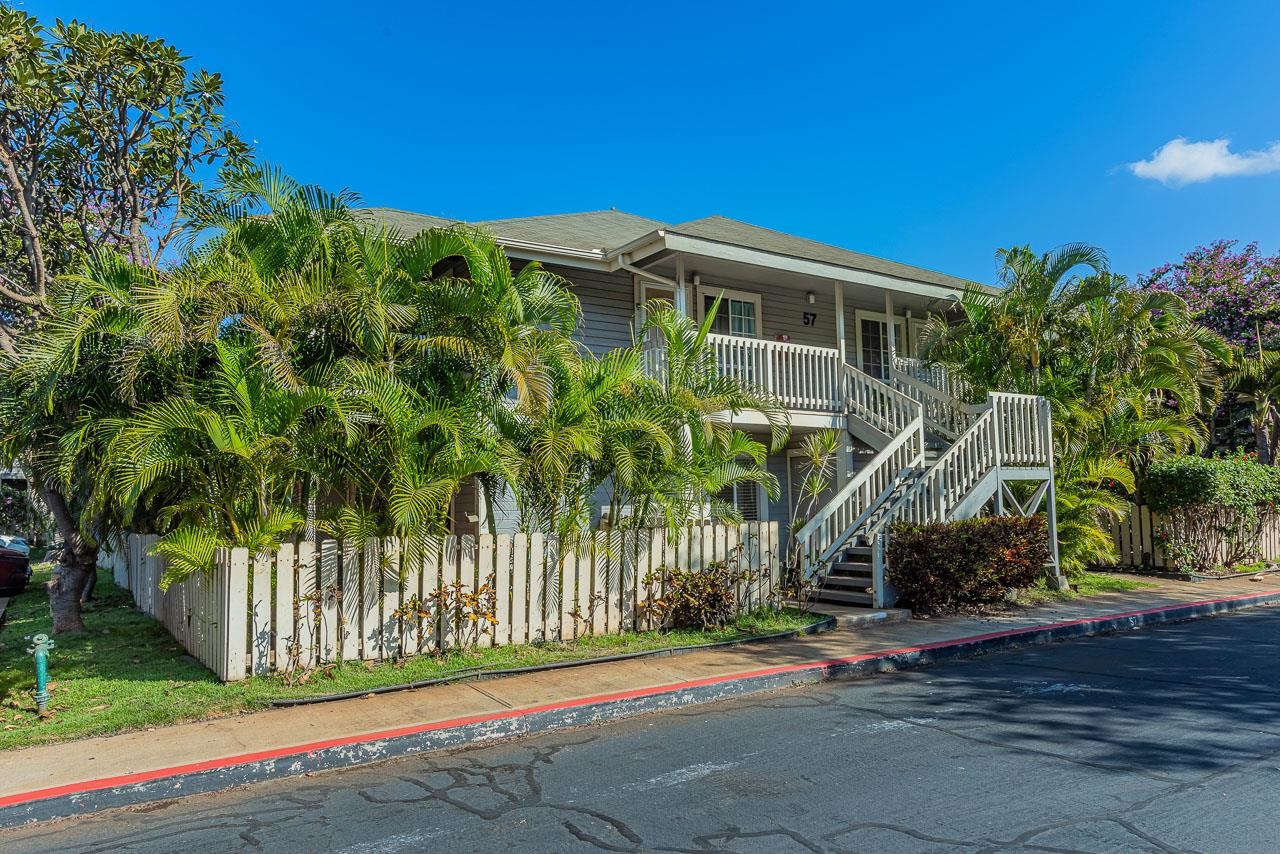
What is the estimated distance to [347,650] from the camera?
7.85 meters

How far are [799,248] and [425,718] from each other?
41.8ft

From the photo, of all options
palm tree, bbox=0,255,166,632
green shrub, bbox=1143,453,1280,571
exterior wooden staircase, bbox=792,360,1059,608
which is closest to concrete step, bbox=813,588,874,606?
exterior wooden staircase, bbox=792,360,1059,608

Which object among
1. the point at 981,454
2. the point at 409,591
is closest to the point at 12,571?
the point at 409,591

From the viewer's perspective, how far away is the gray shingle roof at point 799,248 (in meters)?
14.9

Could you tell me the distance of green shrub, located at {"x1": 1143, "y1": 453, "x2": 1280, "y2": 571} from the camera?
15.1 metres

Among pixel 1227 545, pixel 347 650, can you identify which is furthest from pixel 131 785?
pixel 1227 545

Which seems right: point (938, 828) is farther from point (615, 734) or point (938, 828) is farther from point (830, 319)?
point (830, 319)

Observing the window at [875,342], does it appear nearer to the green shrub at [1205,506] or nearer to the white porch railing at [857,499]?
the white porch railing at [857,499]

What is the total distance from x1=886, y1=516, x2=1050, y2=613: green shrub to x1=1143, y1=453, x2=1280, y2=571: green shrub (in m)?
5.88

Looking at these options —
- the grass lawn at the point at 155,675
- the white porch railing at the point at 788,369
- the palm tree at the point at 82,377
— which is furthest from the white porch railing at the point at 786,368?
the palm tree at the point at 82,377

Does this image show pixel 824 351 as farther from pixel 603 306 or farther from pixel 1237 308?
pixel 1237 308

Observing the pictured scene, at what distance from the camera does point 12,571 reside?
1634cm

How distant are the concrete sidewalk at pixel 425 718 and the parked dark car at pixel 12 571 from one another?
13.2 meters

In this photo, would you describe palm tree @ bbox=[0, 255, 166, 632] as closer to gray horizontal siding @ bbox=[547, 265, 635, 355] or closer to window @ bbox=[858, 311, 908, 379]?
gray horizontal siding @ bbox=[547, 265, 635, 355]
